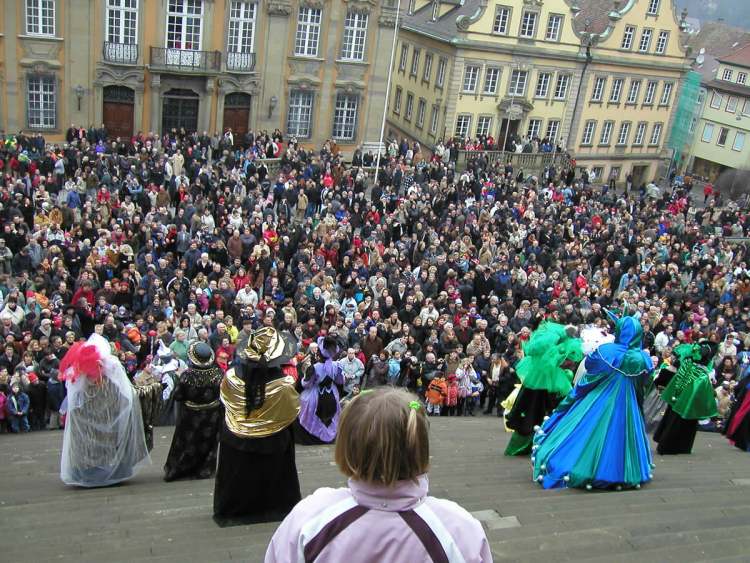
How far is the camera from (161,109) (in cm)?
2917

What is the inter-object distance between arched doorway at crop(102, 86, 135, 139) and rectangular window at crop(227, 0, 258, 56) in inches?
161

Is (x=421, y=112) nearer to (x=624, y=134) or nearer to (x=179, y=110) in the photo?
(x=624, y=134)

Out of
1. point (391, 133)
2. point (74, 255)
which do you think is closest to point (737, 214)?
point (391, 133)

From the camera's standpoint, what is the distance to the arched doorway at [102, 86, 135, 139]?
28.3m

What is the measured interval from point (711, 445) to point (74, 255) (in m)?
12.1

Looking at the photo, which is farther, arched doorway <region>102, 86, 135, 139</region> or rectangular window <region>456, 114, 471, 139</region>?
rectangular window <region>456, 114, 471, 139</region>

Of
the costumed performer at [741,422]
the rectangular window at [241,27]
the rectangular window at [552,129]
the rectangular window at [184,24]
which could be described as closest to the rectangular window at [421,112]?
the rectangular window at [552,129]

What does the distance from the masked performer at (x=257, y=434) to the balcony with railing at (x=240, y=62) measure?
81.4ft

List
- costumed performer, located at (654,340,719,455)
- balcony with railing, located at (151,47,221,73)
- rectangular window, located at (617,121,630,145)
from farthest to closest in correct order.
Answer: rectangular window, located at (617,121,630,145) → balcony with railing, located at (151,47,221,73) → costumed performer, located at (654,340,719,455)

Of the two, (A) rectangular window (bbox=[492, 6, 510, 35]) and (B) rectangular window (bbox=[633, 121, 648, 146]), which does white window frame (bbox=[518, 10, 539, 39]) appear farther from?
(B) rectangular window (bbox=[633, 121, 648, 146])

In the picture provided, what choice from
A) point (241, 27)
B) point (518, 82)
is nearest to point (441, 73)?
point (518, 82)

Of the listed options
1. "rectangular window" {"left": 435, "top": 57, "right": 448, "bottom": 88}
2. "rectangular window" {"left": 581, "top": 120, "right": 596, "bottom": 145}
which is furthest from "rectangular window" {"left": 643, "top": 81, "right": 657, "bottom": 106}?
"rectangular window" {"left": 435, "top": 57, "right": 448, "bottom": 88}

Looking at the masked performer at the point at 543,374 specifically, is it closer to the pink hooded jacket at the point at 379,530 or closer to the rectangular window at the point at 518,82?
the pink hooded jacket at the point at 379,530

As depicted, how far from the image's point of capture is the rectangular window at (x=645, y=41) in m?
39.2
